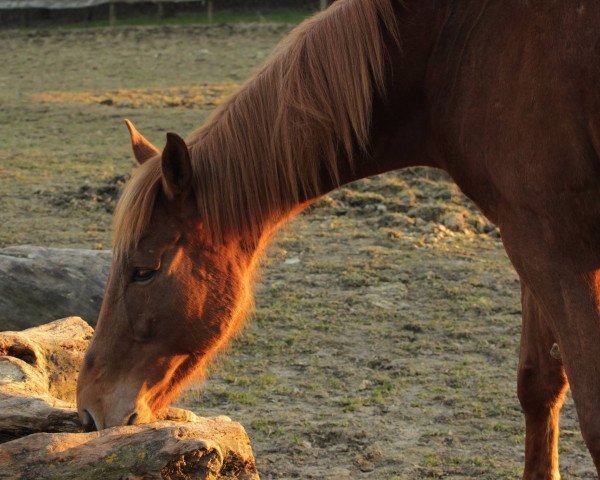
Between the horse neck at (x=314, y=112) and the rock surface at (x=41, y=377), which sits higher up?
the horse neck at (x=314, y=112)

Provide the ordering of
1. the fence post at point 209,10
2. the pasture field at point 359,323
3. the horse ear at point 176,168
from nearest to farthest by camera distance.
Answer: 1. the horse ear at point 176,168
2. the pasture field at point 359,323
3. the fence post at point 209,10

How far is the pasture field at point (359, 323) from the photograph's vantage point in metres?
3.94

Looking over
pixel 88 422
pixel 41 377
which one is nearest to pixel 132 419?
pixel 88 422

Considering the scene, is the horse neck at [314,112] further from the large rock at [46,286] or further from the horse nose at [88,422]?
the large rock at [46,286]

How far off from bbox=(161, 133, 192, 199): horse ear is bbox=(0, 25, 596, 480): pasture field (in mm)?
497

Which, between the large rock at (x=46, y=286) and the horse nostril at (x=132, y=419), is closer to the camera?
the horse nostril at (x=132, y=419)

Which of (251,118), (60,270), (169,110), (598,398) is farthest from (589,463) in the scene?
(169,110)

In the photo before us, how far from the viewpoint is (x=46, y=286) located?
459cm

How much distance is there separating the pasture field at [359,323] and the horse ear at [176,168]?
1.63ft

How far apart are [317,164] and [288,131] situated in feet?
0.47

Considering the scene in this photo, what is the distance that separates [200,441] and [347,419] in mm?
1524

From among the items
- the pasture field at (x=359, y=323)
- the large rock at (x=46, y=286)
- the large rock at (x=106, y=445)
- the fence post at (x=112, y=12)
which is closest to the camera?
the large rock at (x=106, y=445)

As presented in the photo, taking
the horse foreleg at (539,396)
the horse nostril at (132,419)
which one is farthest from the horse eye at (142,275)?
the horse foreleg at (539,396)

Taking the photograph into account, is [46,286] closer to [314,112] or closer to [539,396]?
[314,112]
